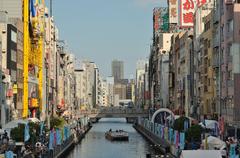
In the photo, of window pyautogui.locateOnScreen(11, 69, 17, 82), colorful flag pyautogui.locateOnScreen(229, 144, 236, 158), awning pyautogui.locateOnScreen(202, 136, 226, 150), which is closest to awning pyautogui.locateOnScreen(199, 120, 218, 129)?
awning pyautogui.locateOnScreen(202, 136, 226, 150)

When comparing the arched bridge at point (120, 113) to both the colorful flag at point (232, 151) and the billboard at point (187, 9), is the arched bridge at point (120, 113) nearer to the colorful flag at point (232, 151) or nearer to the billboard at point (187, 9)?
the billboard at point (187, 9)

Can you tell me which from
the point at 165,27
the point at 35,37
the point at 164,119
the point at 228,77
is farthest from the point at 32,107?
the point at 165,27

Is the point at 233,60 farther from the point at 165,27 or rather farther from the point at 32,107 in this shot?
the point at 165,27

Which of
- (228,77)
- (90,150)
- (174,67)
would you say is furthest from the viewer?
(174,67)

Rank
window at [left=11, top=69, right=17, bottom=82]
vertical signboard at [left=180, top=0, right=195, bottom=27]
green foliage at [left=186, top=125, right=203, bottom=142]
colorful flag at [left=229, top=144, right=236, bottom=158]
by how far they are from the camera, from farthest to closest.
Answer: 1. vertical signboard at [left=180, top=0, right=195, bottom=27]
2. window at [left=11, top=69, right=17, bottom=82]
3. green foliage at [left=186, top=125, right=203, bottom=142]
4. colorful flag at [left=229, top=144, right=236, bottom=158]

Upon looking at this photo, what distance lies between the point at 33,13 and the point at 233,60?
5336 cm

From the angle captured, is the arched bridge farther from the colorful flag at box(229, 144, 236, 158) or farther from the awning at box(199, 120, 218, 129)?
the colorful flag at box(229, 144, 236, 158)

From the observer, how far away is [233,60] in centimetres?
6744

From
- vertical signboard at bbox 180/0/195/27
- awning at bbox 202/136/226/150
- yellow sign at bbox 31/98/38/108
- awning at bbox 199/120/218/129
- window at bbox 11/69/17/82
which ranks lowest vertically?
awning at bbox 202/136/226/150

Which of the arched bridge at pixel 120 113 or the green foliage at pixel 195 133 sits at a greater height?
the green foliage at pixel 195 133

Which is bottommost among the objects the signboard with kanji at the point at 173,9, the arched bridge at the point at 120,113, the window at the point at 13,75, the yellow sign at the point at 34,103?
the arched bridge at the point at 120,113

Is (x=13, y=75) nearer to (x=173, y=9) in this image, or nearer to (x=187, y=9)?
(x=187, y=9)

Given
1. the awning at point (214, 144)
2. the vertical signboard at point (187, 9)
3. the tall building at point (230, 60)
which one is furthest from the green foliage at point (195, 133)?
the vertical signboard at point (187, 9)

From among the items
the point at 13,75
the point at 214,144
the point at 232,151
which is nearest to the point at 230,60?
the point at 214,144
